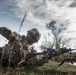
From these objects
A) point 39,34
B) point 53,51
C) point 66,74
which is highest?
point 39,34

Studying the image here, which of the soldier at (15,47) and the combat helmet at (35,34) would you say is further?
the combat helmet at (35,34)

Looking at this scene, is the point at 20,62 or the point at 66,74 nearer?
the point at 66,74

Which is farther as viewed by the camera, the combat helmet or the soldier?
the combat helmet

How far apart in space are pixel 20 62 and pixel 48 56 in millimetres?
2525

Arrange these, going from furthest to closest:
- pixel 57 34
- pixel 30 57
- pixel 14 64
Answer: pixel 57 34 → pixel 30 57 → pixel 14 64

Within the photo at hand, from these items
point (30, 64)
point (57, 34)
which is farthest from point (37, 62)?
point (57, 34)

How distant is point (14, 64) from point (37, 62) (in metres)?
2.16

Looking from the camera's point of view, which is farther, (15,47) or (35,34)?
(35,34)

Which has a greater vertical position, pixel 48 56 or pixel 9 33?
pixel 9 33

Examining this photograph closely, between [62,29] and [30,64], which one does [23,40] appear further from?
[62,29]

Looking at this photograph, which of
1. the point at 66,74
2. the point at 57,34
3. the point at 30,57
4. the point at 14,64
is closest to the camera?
the point at 66,74

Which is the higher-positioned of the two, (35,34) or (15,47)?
(35,34)

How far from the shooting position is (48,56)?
53.2 feet

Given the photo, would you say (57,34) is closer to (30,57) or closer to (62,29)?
(62,29)
